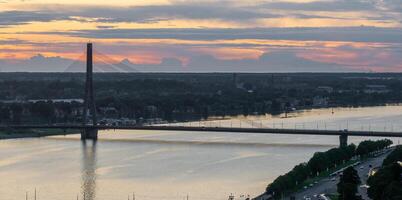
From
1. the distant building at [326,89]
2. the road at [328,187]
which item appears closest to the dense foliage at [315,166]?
the road at [328,187]

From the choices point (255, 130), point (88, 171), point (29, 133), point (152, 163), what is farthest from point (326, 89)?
point (88, 171)

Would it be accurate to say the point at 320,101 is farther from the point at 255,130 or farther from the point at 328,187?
the point at 328,187

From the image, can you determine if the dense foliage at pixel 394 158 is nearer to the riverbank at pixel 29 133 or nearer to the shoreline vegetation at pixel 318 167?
the shoreline vegetation at pixel 318 167

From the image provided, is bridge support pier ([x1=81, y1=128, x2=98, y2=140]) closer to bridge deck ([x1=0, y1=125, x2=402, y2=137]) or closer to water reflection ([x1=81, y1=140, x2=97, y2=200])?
bridge deck ([x1=0, y1=125, x2=402, y2=137])

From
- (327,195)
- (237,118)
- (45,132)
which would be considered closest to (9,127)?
(45,132)

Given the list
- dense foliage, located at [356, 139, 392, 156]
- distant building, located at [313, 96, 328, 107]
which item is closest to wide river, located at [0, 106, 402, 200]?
dense foliage, located at [356, 139, 392, 156]

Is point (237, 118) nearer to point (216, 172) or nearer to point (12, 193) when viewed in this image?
point (216, 172)
